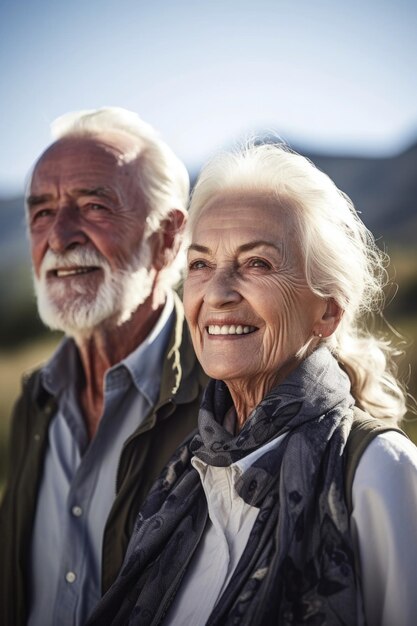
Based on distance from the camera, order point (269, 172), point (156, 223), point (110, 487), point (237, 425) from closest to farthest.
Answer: point (269, 172) < point (237, 425) < point (110, 487) < point (156, 223)

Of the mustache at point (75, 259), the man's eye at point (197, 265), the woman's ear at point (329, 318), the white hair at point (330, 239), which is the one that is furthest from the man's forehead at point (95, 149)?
the woman's ear at point (329, 318)

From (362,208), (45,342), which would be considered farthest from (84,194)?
(45,342)

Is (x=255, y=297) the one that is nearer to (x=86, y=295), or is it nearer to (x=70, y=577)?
(x=86, y=295)

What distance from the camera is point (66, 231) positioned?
306cm

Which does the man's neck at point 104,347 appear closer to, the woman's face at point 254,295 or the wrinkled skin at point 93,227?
the wrinkled skin at point 93,227

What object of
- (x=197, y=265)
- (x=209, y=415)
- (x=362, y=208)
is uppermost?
(x=362, y=208)

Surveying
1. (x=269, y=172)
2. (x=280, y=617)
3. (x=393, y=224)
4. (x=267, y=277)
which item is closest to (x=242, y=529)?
(x=280, y=617)

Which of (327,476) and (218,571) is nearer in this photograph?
(327,476)

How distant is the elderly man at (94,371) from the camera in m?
2.82

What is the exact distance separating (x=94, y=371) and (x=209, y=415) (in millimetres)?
1291

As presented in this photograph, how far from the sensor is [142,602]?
200 cm

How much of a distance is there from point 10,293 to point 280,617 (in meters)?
13.5

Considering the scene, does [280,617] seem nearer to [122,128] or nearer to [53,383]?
[53,383]

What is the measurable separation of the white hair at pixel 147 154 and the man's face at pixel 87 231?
51 mm
